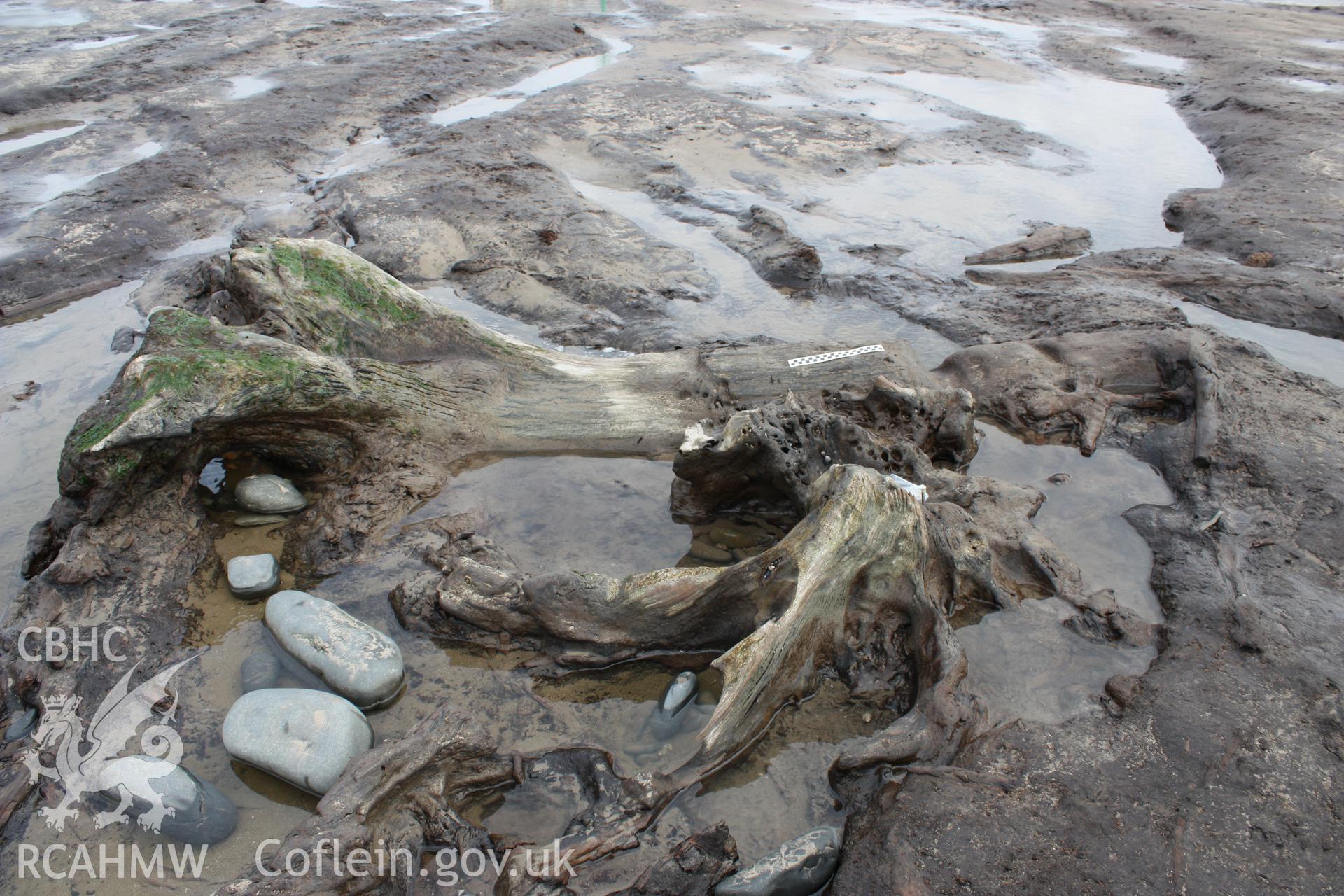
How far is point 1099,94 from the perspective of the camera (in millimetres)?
11383

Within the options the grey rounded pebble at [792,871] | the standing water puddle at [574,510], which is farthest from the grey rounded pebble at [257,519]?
the grey rounded pebble at [792,871]

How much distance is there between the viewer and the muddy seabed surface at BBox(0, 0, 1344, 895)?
103 inches

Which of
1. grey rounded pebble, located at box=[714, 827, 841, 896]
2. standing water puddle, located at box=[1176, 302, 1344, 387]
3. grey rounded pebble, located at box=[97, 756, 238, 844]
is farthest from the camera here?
standing water puddle, located at box=[1176, 302, 1344, 387]

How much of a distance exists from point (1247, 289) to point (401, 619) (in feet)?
21.0

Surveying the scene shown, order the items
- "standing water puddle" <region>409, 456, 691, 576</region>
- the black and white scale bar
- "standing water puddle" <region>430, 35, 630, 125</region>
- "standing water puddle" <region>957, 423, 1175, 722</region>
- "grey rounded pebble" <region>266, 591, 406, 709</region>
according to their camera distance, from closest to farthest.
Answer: "grey rounded pebble" <region>266, 591, 406, 709</region> → "standing water puddle" <region>957, 423, 1175, 722</region> → "standing water puddle" <region>409, 456, 691, 576</region> → the black and white scale bar → "standing water puddle" <region>430, 35, 630, 125</region>

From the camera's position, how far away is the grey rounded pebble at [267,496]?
154 inches

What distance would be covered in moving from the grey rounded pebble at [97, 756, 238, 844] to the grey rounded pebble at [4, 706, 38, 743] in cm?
50

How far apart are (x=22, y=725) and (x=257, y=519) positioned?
4.17ft

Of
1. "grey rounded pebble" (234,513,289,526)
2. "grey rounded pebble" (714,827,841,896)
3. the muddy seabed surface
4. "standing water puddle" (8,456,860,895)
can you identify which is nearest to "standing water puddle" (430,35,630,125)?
the muddy seabed surface

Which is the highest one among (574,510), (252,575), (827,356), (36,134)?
(827,356)

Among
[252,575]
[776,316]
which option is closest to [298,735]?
[252,575]

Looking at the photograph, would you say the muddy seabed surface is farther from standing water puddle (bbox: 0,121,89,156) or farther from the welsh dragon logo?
standing water puddle (bbox: 0,121,89,156)

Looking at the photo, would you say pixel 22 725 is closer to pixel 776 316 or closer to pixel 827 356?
pixel 827 356

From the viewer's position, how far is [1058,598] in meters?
3.52
